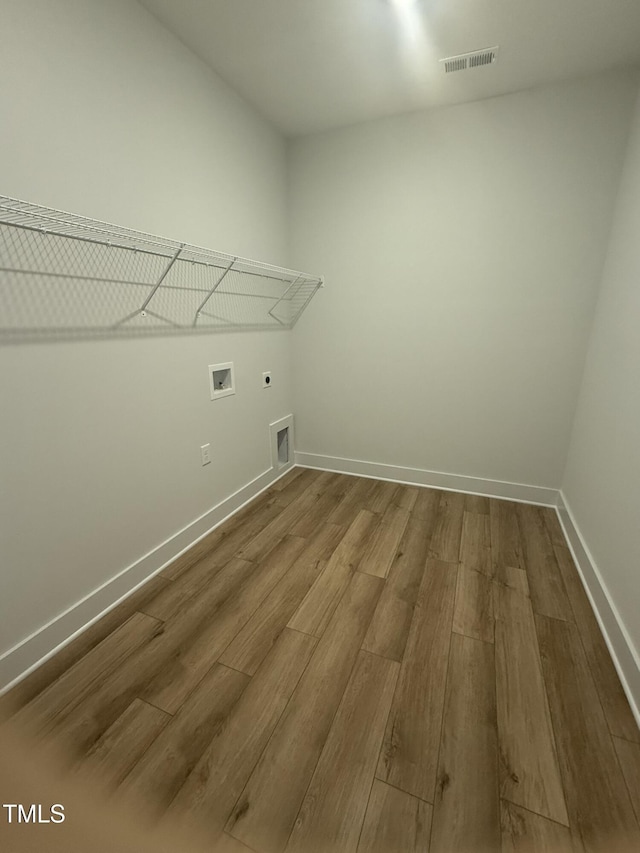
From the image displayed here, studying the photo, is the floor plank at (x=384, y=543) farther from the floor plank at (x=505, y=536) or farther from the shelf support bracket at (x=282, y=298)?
the shelf support bracket at (x=282, y=298)

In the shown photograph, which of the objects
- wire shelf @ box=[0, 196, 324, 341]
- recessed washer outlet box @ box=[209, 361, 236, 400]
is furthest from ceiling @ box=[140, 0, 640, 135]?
recessed washer outlet box @ box=[209, 361, 236, 400]

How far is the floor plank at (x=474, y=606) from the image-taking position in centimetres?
147

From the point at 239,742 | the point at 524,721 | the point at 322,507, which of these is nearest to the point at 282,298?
the point at 322,507

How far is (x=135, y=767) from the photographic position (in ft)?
3.32

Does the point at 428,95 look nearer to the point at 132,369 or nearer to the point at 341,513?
the point at 132,369

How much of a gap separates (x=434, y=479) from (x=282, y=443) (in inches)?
48.8

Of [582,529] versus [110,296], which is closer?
[110,296]

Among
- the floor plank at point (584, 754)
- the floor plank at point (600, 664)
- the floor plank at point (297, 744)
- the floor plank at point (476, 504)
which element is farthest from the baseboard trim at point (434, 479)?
the floor plank at point (297, 744)

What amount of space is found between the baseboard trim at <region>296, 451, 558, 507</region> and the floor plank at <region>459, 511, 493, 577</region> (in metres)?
0.31

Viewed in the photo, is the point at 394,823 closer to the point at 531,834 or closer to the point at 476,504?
the point at 531,834

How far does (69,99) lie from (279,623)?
6.85ft

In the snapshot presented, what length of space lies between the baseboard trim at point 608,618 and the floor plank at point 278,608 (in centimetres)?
122

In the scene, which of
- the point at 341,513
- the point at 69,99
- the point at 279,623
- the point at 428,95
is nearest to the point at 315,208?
the point at 428,95

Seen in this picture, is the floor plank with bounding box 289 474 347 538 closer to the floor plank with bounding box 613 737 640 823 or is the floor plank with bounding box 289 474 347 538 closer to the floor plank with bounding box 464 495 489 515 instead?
the floor plank with bounding box 464 495 489 515
